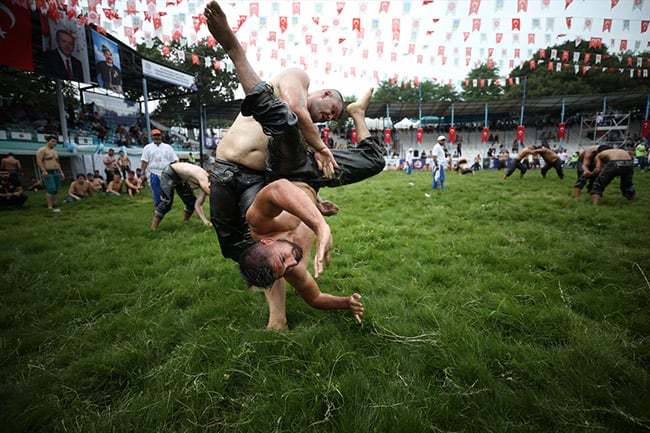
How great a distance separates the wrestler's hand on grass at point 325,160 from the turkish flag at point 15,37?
15.1 metres

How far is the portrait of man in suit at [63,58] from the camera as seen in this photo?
1380cm

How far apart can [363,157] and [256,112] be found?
1351mm

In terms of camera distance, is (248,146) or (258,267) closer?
(258,267)

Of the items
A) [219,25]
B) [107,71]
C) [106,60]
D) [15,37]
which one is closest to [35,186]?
[15,37]

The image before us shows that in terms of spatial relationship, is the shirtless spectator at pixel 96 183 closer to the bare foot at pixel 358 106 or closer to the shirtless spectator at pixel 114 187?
the shirtless spectator at pixel 114 187

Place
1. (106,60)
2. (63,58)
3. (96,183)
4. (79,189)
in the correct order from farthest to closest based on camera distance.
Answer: (106,60)
(63,58)
(96,183)
(79,189)

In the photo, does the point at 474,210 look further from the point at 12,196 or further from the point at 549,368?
the point at 12,196

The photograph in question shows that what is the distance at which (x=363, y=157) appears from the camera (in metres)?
3.01

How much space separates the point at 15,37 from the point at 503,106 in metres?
33.1

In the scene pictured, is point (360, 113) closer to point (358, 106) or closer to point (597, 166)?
point (358, 106)

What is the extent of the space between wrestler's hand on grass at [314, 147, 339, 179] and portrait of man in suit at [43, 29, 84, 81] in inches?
720

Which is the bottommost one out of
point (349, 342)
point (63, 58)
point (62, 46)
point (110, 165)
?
point (349, 342)

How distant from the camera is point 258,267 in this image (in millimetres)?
1846

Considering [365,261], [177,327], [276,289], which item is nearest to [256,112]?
[276,289]
